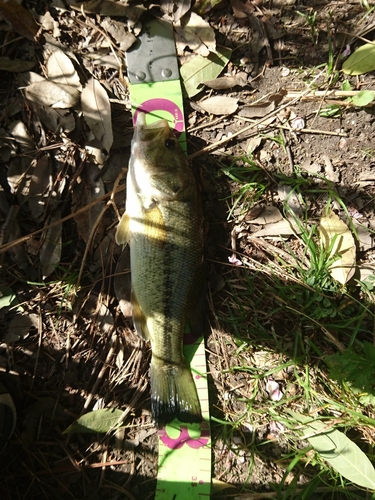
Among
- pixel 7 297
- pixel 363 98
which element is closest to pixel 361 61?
pixel 363 98

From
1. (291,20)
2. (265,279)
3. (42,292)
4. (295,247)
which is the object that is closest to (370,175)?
(295,247)

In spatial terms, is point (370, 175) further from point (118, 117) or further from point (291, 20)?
point (118, 117)

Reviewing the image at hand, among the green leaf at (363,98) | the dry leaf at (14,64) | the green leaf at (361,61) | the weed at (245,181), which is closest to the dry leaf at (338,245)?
the weed at (245,181)

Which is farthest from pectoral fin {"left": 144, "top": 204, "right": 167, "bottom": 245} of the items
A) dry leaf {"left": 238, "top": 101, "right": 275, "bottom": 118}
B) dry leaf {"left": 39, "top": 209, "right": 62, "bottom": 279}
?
dry leaf {"left": 238, "top": 101, "right": 275, "bottom": 118}

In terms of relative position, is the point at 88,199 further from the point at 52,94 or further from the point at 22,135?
the point at 52,94

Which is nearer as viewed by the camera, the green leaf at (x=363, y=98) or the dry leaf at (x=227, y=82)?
the green leaf at (x=363, y=98)

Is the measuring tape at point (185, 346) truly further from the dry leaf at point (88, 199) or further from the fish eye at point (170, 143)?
the dry leaf at point (88, 199)

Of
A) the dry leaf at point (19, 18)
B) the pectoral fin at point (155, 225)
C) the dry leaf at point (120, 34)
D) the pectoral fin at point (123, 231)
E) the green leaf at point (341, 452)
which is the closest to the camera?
the green leaf at point (341, 452)

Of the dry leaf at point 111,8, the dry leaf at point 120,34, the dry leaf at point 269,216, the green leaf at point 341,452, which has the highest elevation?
the dry leaf at point 111,8
